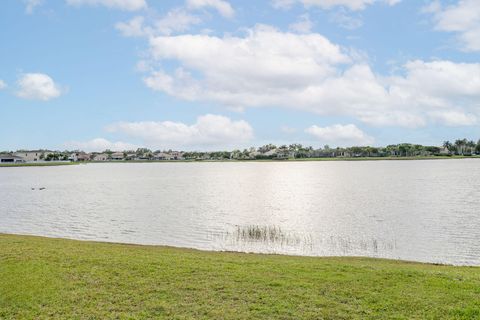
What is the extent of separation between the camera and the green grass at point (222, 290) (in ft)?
32.0

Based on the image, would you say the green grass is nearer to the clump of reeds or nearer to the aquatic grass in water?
the aquatic grass in water

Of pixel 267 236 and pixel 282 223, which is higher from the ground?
pixel 267 236

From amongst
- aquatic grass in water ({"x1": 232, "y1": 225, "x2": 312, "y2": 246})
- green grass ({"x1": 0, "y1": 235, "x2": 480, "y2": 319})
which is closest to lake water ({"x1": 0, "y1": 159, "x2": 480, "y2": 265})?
aquatic grass in water ({"x1": 232, "y1": 225, "x2": 312, "y2": 246})

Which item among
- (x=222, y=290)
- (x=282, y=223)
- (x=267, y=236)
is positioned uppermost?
(x=222, y=290)

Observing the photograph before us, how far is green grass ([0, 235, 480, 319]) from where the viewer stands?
9.75 meters

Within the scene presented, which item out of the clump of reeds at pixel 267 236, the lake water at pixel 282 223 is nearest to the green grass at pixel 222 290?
the lake water at pixel 282 223

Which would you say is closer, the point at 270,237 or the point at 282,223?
the point at 270,237

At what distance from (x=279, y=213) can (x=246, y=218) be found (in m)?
4.91

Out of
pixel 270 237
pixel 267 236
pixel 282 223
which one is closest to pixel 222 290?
pixel 270 237

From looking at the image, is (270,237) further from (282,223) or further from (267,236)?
(282,223)

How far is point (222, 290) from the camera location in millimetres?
11141

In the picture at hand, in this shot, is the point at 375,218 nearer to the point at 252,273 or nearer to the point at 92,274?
the point at 252,273

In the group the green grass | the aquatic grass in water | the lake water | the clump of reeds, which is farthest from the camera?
the clump of reeds

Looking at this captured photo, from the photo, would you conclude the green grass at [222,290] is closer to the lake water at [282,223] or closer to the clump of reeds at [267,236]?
the lake water at [282,223]
